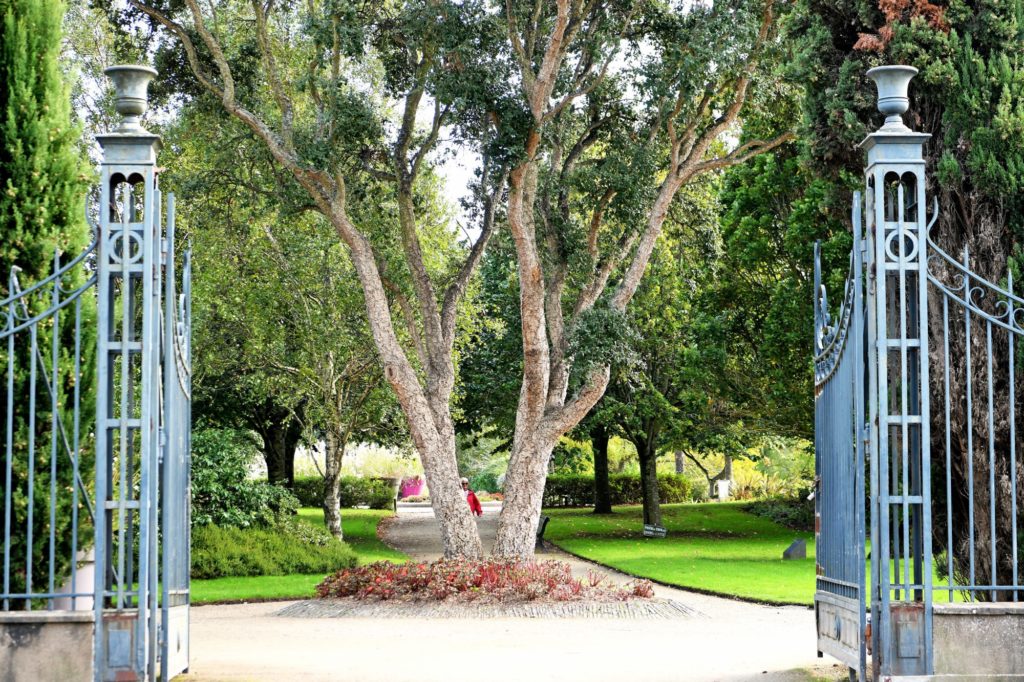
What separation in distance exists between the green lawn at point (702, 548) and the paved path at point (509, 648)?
2.10 metres

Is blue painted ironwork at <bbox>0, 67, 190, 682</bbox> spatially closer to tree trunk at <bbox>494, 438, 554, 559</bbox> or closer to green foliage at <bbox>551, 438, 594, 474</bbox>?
tree trunk at <bbox>494, 438, 554, 559</bbox>

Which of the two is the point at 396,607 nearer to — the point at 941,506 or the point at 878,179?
the point at 941,506

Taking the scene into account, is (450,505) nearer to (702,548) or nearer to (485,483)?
(702,548)

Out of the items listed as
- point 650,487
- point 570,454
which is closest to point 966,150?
point 650,487

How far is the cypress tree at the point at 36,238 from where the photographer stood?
7535 mm

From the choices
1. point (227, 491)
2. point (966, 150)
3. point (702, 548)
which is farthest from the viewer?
point (702, 548)

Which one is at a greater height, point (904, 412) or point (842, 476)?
point (904, 412)

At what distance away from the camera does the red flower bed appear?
44.8ft

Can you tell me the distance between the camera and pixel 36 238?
25.1ft

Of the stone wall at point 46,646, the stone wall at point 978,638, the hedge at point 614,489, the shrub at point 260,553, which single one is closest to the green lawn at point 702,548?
the hedge at point 614,489

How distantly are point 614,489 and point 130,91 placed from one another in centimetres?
3208

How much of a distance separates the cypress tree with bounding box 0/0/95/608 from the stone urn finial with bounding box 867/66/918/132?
5.51 m

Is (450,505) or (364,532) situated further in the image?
(364,532)

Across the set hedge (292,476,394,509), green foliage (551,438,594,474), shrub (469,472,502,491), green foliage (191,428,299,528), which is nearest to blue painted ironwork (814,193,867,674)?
green foliage (191,428,299,528)
